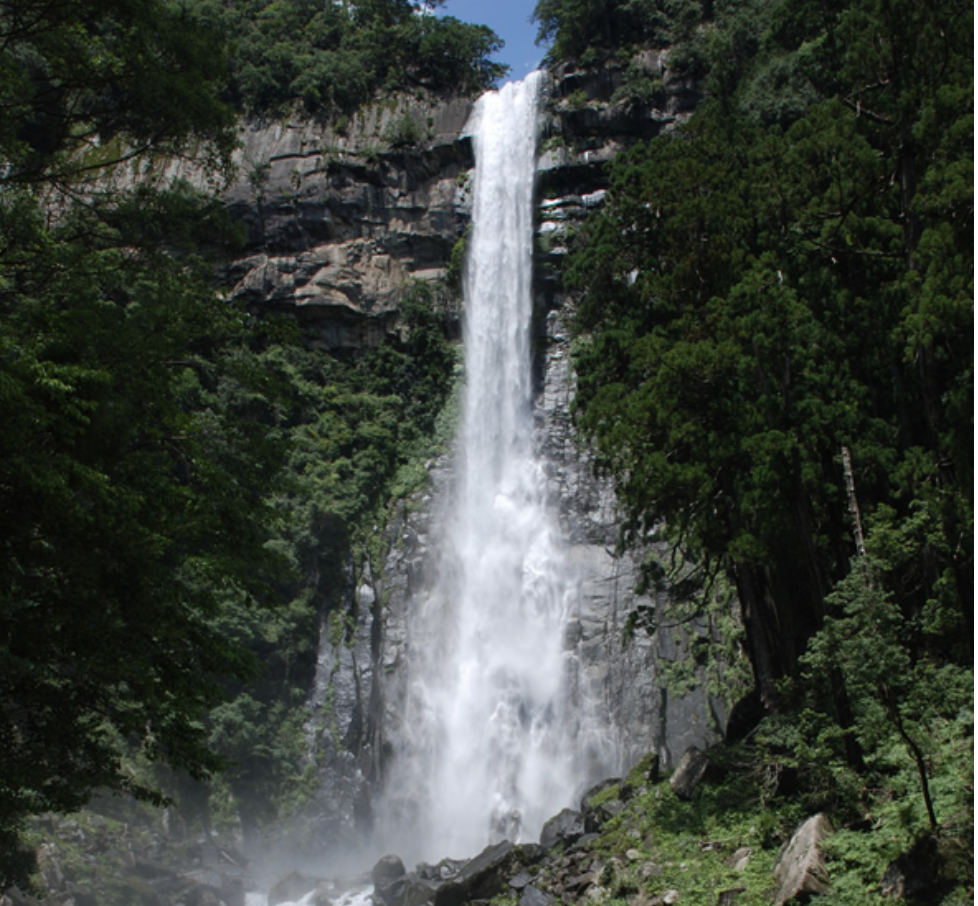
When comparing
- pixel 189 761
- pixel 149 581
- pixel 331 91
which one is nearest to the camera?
pixel 149 581

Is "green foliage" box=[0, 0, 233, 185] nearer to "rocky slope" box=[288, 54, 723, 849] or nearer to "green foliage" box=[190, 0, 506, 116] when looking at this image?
"rocky slope" box=[288, 54, 723, 849]

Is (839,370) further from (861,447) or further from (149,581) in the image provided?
(149,581)

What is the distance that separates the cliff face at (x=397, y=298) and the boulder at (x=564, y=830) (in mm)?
5127

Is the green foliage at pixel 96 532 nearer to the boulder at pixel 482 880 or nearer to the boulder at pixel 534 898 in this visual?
the boulder at pixel 534 898

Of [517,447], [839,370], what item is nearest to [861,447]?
[839,370]

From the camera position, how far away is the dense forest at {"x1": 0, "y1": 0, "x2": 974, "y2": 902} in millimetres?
6051

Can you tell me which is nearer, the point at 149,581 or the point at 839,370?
the point at 149,581

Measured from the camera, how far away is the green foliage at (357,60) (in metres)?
30.8

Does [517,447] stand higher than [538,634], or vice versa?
[517,447]

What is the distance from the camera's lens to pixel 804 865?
7352 mm

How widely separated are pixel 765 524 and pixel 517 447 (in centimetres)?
1480

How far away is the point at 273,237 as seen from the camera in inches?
1129

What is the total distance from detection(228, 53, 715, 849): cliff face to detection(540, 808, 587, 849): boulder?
513 cm

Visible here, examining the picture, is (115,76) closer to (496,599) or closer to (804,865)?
(804,865)
